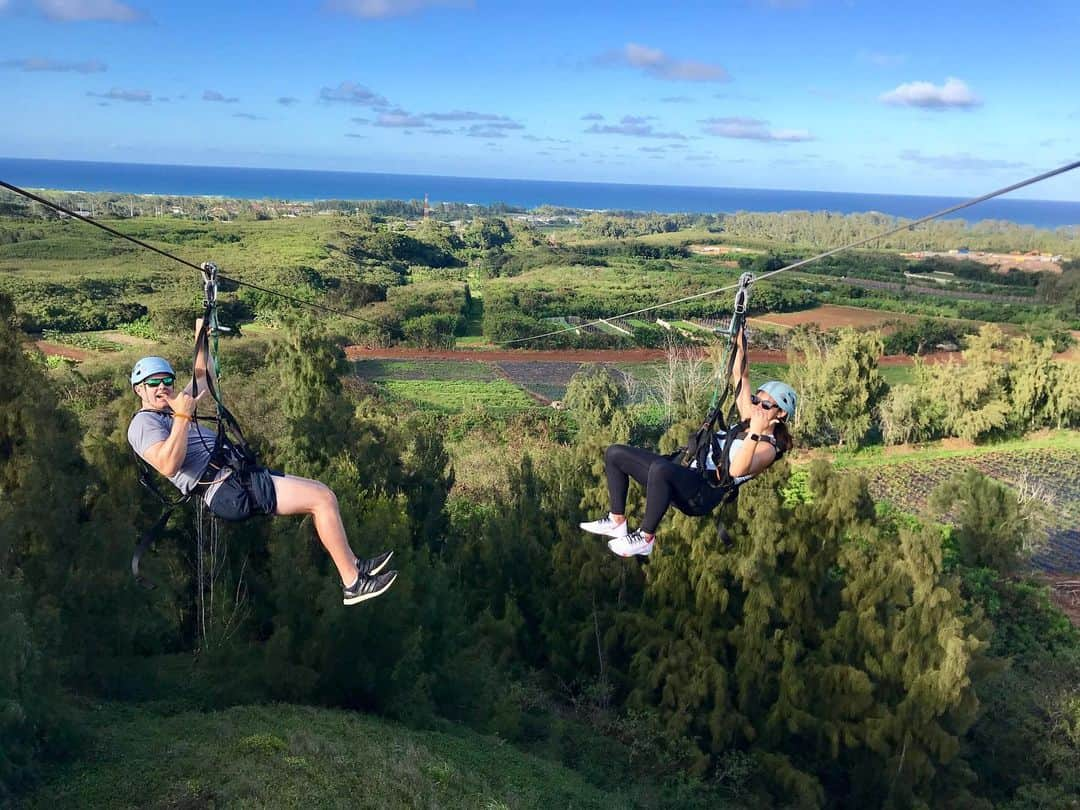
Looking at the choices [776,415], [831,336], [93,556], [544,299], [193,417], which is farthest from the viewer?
[544,299]

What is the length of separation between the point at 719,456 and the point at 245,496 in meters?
2.98

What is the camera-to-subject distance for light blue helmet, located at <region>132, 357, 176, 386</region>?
4.43 metres

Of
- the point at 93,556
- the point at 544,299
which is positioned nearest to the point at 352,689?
the point at 93,556

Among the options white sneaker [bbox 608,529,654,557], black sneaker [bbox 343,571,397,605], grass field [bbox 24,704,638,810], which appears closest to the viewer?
black sneaker [bbox 343,571,397,605]

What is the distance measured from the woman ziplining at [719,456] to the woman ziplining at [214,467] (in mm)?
1767

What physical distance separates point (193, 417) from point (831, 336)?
1943 inches

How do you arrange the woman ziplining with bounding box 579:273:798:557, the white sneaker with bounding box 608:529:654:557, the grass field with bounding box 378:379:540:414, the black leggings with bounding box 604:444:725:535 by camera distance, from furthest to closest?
the grass field with bounding box 378:379:540:414, the white sneaker with bounding box 608:529:654:557, the black leggings with bounding box 604:444:725:535, the woman ziplining with bounding box 579:273:798:557

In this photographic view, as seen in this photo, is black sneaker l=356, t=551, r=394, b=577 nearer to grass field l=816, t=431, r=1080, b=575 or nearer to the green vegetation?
the green vegetation

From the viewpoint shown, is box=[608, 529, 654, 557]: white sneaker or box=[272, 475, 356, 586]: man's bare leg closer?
box=[272, 475, 356, 586]: man's bare leg

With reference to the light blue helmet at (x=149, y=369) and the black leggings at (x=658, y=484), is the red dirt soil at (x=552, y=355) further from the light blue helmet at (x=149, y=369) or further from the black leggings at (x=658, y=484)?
the light blue helmet at (x=149, y=369)

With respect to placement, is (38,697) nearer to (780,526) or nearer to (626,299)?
(780,526)

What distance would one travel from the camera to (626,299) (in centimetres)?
7112

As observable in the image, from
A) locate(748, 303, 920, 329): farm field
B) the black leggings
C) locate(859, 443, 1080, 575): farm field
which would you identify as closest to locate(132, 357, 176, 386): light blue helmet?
the black leggings

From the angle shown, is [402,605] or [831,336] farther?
[831,336]
